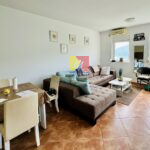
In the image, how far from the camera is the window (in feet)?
17.8

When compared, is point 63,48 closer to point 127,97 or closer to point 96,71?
point 96,71

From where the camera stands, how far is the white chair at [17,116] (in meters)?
1.39

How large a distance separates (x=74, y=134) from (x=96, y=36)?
501cm

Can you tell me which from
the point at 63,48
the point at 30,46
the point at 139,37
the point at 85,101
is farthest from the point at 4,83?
the point at 139,37

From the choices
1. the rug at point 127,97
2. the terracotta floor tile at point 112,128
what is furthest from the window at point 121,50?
the terracotta floor tile at point 112,128

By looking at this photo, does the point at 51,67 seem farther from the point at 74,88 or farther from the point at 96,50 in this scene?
the point at 96,50

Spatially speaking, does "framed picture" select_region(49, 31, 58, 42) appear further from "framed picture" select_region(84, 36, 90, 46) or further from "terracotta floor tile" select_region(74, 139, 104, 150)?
"terracotta floor tile" select_region(74, 139, 104, 150)

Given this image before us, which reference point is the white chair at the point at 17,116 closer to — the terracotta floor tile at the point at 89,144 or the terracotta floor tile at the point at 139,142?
the terracotta floor tile at the point at 89,144

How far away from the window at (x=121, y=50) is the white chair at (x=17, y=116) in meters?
5.09

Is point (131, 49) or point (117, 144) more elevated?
point (131, 49)

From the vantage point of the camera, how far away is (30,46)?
3.29 meters

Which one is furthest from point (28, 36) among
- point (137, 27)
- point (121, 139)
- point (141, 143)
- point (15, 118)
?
point (137, 27)

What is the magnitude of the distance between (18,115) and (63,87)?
1472mm

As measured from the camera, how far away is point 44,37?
141 inches
